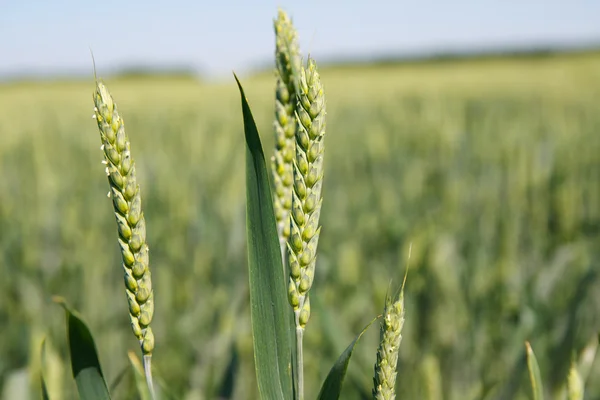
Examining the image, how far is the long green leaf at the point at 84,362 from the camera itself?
29 centimetres

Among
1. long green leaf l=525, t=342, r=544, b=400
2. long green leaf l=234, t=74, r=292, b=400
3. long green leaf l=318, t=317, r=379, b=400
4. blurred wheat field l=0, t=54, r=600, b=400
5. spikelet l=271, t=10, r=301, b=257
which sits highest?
spikelet l=271, t=10, r=301, b=257

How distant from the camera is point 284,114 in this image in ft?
1.07

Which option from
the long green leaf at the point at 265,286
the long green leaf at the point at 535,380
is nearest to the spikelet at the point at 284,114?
the long green leaf at the point at 265,286

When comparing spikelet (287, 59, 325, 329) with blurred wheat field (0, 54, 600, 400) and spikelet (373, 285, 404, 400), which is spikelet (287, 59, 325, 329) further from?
blurred wheat field (0, 54, 600, 400)

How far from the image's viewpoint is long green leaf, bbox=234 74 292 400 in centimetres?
28

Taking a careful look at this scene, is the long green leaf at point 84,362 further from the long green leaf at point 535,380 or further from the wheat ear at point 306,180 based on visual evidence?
the long green leaf at point 535,380

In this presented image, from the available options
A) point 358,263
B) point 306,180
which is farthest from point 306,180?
point 358,263

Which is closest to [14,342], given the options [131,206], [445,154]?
[131,206]

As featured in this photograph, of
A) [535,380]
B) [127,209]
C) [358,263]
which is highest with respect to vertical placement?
[127,209]

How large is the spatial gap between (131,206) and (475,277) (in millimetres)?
1111

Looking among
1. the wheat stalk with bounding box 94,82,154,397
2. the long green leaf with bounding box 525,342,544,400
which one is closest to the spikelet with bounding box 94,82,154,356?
the wheat stalk with bounding box 94,82,154,397

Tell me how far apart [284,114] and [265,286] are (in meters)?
0.10

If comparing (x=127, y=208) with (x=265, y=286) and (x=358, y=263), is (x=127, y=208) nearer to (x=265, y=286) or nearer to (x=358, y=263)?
(x=265, y=286)

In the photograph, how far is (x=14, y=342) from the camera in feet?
4.00
